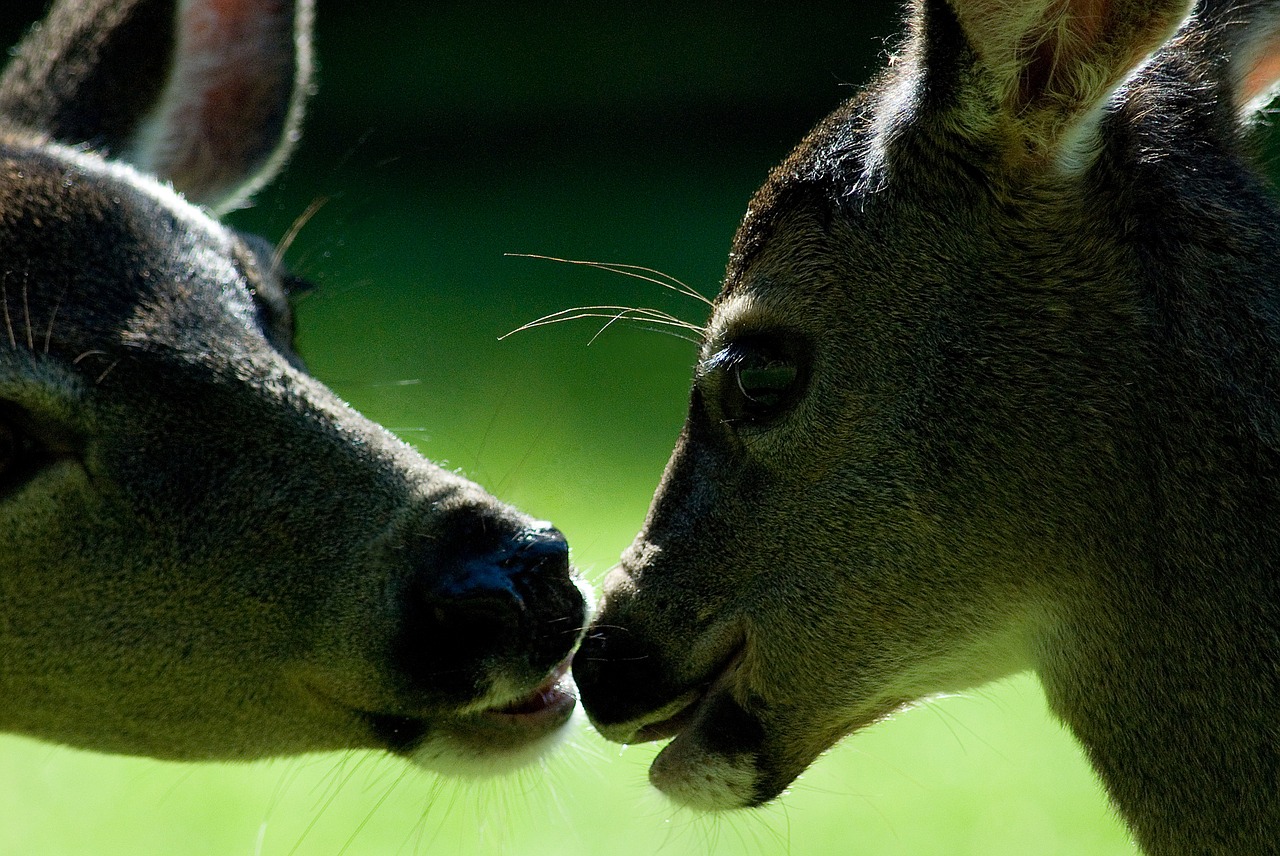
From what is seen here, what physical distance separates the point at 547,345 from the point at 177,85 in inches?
192

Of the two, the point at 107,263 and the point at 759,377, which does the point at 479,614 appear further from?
the point at 107,263

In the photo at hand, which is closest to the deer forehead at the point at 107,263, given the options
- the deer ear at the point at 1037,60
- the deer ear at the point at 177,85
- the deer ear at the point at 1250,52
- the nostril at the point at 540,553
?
the deer ear at the point at 177,85

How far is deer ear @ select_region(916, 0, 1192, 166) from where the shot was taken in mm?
2863

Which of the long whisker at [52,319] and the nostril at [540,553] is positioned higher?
Result: the long whisker at [52,319]

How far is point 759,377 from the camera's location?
10.9 ft

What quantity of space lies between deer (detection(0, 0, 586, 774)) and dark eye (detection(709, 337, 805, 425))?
0.55m

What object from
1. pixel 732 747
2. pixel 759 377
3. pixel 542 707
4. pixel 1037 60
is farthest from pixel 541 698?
pixel 1037 60

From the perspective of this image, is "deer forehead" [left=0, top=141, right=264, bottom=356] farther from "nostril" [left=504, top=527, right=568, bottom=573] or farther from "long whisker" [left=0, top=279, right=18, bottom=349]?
"nostril" [left=504, top=527, right=568, bottom=573]

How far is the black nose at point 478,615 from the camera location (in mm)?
3395

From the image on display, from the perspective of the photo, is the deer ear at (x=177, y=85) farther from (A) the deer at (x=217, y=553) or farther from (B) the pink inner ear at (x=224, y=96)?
(A) the deer at (x=217, y=553)

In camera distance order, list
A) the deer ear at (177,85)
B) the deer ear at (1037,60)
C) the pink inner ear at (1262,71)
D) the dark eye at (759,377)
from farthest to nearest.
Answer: the deer ear at (177,85) < the pink inner ear at (1262,71) < the dark eye at (759,377) < the deer ear at (1037,60)

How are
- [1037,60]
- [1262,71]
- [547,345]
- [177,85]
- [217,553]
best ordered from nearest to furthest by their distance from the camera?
[1037,60] < [217,553] < [1262,71] < [177,85] < [547,345]

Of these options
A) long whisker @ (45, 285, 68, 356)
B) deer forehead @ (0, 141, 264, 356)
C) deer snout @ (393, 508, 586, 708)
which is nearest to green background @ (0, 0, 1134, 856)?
deer snout @ (393, 508, 586, 708)

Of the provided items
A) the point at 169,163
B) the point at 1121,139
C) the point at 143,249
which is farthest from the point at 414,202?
the point at 1121,139
